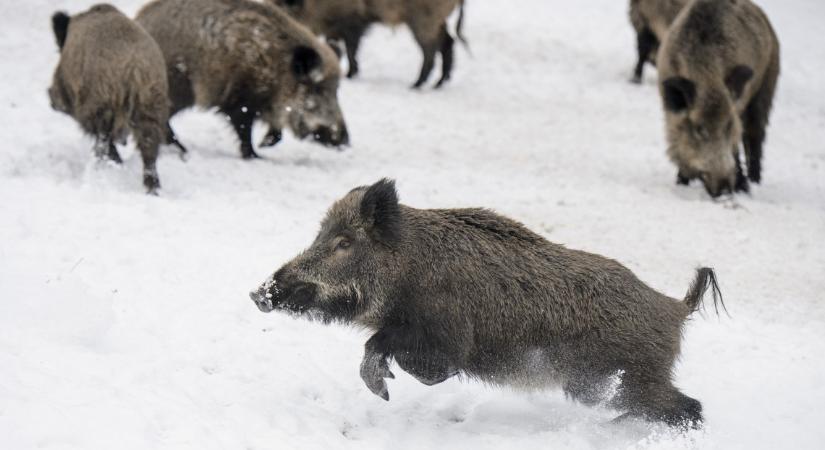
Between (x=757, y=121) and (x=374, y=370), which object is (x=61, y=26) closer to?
(x=374, y=370)

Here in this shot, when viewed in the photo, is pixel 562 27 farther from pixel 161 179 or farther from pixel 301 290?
pixel 301 290

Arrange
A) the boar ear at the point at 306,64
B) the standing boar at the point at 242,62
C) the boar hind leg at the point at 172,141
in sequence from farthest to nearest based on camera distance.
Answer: the boar ear at the point at 306,64 < the standing boar at the point at 242,62 < the boar hind leg at the point at 172,141

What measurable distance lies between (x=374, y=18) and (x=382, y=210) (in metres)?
10.6

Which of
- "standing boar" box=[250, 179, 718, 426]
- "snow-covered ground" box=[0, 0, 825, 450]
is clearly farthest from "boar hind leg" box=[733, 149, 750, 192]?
"standing boar" box=[250, 179, 718, 426]

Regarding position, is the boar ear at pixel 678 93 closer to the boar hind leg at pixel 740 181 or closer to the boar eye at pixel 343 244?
the boar hind leg at pixel 740 181

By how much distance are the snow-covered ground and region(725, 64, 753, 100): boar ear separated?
130 centimetres

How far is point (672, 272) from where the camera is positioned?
8375mm

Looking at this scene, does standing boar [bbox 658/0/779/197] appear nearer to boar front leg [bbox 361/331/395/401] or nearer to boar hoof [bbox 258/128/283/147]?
boar hoof [bbox 258/128/283/147]

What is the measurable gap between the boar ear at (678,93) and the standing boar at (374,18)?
17.1 feet

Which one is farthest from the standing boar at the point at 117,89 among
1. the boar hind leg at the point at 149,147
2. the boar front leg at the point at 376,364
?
the boar front leg at the point at 376,364

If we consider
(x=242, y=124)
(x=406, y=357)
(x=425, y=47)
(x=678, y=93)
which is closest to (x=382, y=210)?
(x=406, y=357)

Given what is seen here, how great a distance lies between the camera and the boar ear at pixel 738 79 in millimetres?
10617

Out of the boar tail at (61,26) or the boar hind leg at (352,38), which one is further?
the boar hind leg at (352,38)

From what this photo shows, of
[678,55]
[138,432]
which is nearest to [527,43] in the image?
[678,55]
